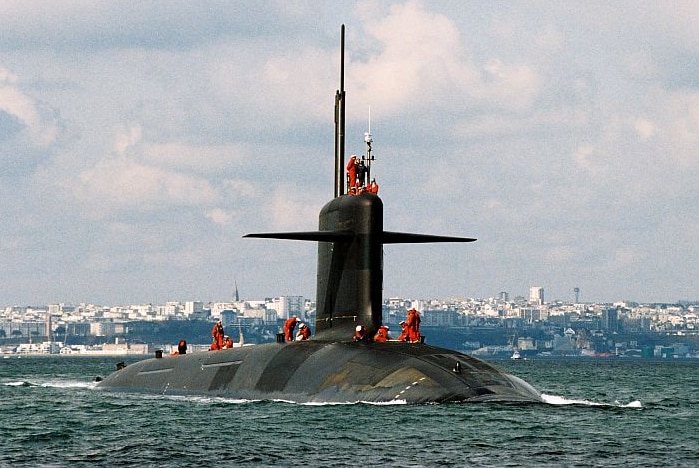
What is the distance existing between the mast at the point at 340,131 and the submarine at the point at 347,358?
0.03 m

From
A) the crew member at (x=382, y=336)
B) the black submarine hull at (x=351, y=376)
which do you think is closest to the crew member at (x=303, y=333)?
the black submarine hull at (x=351, y=376)

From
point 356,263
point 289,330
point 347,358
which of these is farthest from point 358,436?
point 289,330

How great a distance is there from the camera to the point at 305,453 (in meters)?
25.1

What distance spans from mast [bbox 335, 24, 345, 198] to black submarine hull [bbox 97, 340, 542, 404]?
5.29 metres

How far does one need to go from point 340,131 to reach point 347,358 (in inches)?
358

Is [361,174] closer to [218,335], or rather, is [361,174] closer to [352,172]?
[352,172]

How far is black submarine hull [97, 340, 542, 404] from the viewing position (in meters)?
31.7

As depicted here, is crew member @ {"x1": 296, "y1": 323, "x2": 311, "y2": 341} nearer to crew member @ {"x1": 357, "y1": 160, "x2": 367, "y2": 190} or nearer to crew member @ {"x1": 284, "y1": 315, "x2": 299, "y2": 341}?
crew member @ {"x1": 284, "y1": 315, "x2": 299, "y2": 341}

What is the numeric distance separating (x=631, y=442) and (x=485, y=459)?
154 inches

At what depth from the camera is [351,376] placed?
3341cm

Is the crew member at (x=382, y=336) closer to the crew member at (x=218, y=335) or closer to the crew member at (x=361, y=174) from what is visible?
the crew member at (x=361, y=174)

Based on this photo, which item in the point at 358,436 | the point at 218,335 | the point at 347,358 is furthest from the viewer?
the point at 218,335

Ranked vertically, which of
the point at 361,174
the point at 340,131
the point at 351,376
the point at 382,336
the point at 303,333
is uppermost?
the point at 340,131

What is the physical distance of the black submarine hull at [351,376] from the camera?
104 ft
